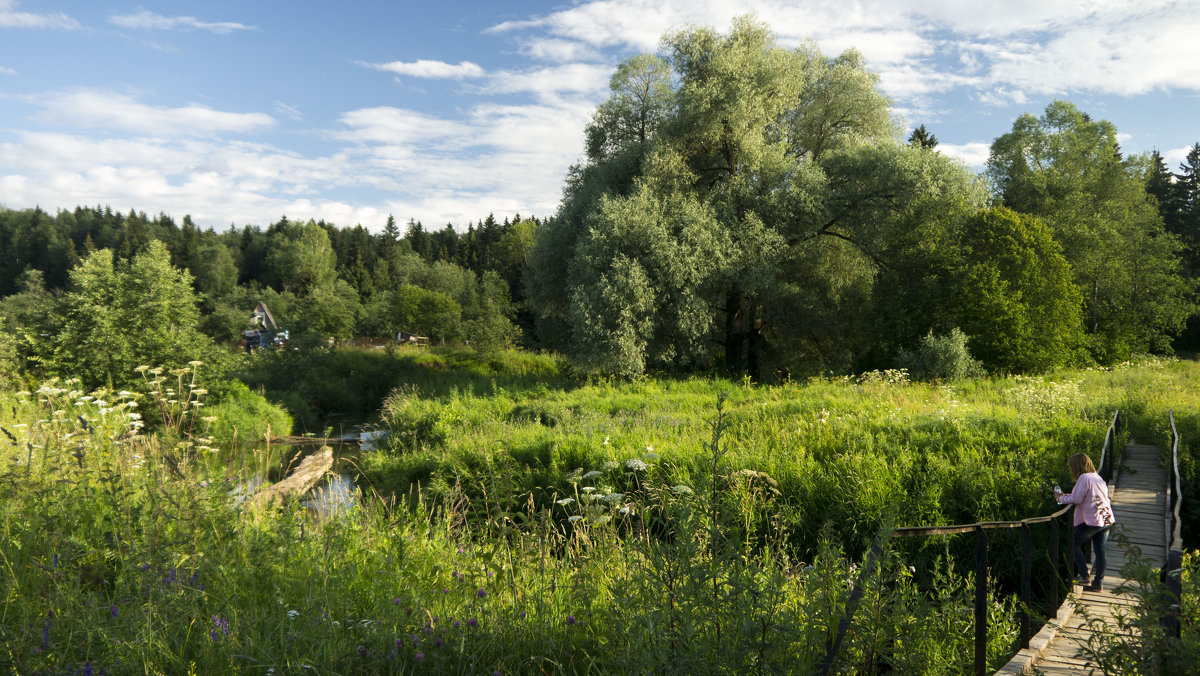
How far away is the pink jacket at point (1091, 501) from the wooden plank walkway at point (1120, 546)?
0.25 metres

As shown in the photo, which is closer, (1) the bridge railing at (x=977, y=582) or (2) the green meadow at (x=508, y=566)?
(1) the bridge railing at (x=977, y=582)

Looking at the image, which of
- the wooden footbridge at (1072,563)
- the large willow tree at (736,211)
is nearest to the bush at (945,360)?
the large willow tree at (736,211)

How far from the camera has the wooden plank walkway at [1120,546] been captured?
3883 millimetres

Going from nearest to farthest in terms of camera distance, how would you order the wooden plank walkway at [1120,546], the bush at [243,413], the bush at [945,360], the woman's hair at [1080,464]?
the wooden plank walkway at [1120,546]
the woman's hair at [1080,464]
the bush at [945,360]
the bush at [243,413]

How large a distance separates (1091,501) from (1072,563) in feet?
4.46

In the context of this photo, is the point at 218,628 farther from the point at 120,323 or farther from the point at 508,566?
the point at 120,323

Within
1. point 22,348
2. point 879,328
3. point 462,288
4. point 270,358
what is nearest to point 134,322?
point 22,348

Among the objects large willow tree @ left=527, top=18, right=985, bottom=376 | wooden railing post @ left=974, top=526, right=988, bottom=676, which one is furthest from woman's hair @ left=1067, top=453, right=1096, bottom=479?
large willow tree @ left=527, top=18, right=985, bottom=376

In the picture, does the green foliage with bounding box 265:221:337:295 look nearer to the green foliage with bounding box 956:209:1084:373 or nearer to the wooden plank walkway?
the green foliage with bounding box 956:209:1084:373

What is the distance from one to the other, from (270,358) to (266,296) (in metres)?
39.9

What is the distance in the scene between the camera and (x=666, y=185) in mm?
20188

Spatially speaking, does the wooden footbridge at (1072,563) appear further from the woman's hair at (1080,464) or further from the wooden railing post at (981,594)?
the woman's hair at (1080,464)

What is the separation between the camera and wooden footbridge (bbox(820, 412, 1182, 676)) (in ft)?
8.95

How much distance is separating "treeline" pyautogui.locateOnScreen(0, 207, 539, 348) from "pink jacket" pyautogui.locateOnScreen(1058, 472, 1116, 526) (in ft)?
85.1
